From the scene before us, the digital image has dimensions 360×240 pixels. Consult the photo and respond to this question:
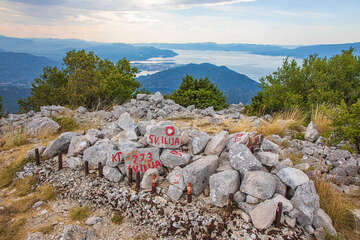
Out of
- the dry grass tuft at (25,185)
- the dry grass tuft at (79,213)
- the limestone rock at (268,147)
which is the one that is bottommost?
the dry grass tuft at (25,185)

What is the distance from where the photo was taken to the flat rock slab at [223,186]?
13.4ft

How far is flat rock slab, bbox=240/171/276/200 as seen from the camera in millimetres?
3867

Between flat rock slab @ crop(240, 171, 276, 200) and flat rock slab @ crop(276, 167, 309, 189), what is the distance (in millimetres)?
236

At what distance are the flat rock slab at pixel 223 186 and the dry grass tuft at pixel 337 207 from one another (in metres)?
1.76

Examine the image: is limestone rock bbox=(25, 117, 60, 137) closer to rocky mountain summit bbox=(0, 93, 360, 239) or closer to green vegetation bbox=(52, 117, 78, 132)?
green vegetation bbox=(52, 117, 78, 132)

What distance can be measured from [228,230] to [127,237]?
176 centimetres

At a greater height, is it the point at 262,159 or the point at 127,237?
the point at 262,159

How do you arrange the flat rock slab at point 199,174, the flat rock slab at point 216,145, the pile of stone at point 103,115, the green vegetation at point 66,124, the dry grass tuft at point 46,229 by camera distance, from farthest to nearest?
the pile of stone at point 103,115 < the green vegetation at point 66,124 < the flat rock slab at point 216,145 < the flat rock slab at point 199,174 < the dry grass tuft at point 46,229

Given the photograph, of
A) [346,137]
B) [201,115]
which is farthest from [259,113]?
[346,137]

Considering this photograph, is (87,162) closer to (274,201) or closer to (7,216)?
(7,216)

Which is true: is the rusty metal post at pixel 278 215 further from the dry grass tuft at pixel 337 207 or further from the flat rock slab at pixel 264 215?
the dry grass tuft at pixel 337 207

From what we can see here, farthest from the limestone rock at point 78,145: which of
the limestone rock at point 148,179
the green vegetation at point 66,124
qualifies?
the green vegetation at point 66,124

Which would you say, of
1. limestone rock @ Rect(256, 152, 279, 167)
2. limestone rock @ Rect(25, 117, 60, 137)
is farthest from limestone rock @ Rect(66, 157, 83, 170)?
limestone rock @ Rect(256, 152, 279, 167)

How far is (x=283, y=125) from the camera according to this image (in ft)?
26.3
